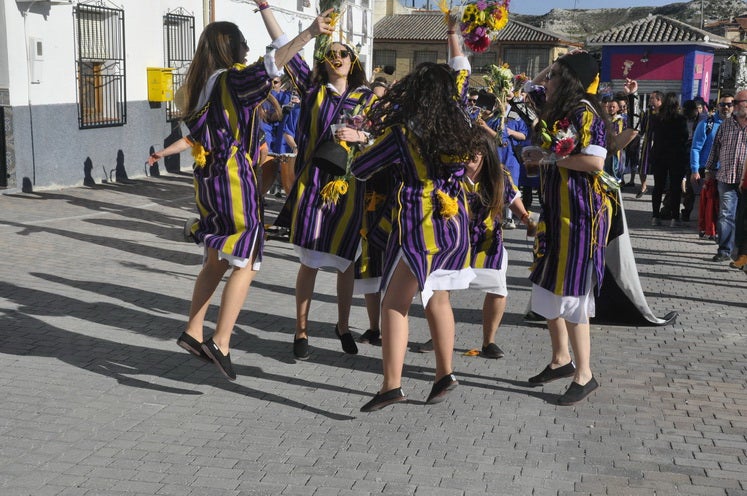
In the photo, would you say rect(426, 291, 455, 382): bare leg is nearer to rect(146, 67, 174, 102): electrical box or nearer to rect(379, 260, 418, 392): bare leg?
rect(379, 260, 418, 392): bare leg

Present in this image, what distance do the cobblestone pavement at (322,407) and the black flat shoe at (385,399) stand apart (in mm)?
61

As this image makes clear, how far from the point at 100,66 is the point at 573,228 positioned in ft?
40.2

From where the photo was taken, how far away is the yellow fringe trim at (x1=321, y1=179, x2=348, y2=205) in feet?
19.2

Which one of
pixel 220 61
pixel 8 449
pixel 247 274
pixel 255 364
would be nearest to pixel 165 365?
pixel 255 364

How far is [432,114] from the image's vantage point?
485 cm

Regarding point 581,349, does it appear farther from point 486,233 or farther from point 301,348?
point 301,348

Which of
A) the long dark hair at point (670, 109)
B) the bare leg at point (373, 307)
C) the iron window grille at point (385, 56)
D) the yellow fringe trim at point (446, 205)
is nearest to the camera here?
the yellow fringe trim at point (446, 205)

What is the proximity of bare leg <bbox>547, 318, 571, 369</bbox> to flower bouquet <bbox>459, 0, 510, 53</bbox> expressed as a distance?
1846 mm

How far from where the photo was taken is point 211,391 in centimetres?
544

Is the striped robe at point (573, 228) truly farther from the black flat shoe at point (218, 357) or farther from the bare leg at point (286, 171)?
the bare leg at point (286, 171)

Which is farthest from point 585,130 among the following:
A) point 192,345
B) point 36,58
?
point 36,58

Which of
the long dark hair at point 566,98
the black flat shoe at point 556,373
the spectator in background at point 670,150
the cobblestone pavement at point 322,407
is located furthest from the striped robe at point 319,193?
the spectator in background at point 670,150

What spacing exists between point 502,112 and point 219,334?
4.13 metres

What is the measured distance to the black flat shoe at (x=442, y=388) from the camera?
5258 mm
